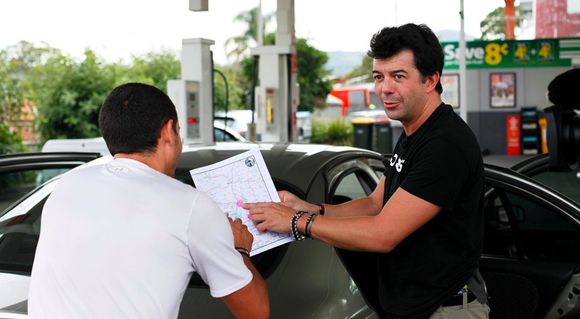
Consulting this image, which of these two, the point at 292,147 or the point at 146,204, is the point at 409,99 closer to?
the point at 146,204

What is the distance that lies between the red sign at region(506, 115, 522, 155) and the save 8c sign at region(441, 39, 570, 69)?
4.59 ft

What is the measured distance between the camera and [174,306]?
207 cm

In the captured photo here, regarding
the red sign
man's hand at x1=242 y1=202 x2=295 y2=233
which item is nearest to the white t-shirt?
man's hand at x1=242 y1=202 x2=295 y2=233

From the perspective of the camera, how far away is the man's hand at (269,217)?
2572 mm

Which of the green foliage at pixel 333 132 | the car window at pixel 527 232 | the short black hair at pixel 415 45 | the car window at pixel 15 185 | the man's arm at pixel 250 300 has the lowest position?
the car window at pixel 15 185

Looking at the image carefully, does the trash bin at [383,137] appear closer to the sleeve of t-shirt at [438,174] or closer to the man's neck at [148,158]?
the sleeve of t-shirt at [438,174]

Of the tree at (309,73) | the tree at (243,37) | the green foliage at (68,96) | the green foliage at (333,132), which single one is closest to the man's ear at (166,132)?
the green foliage at (68,96)

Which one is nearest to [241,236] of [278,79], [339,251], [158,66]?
[339,251]

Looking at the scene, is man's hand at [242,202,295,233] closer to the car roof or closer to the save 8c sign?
the car roof

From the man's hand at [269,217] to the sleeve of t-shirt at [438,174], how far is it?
39 centimetres

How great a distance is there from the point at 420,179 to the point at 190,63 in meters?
6.90

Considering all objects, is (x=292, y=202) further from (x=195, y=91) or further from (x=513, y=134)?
(x=513, y=134)

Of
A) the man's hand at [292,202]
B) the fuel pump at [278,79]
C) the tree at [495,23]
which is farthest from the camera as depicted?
the tree at [495,23]

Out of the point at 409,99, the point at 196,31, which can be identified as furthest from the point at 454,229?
the point at 196,31
